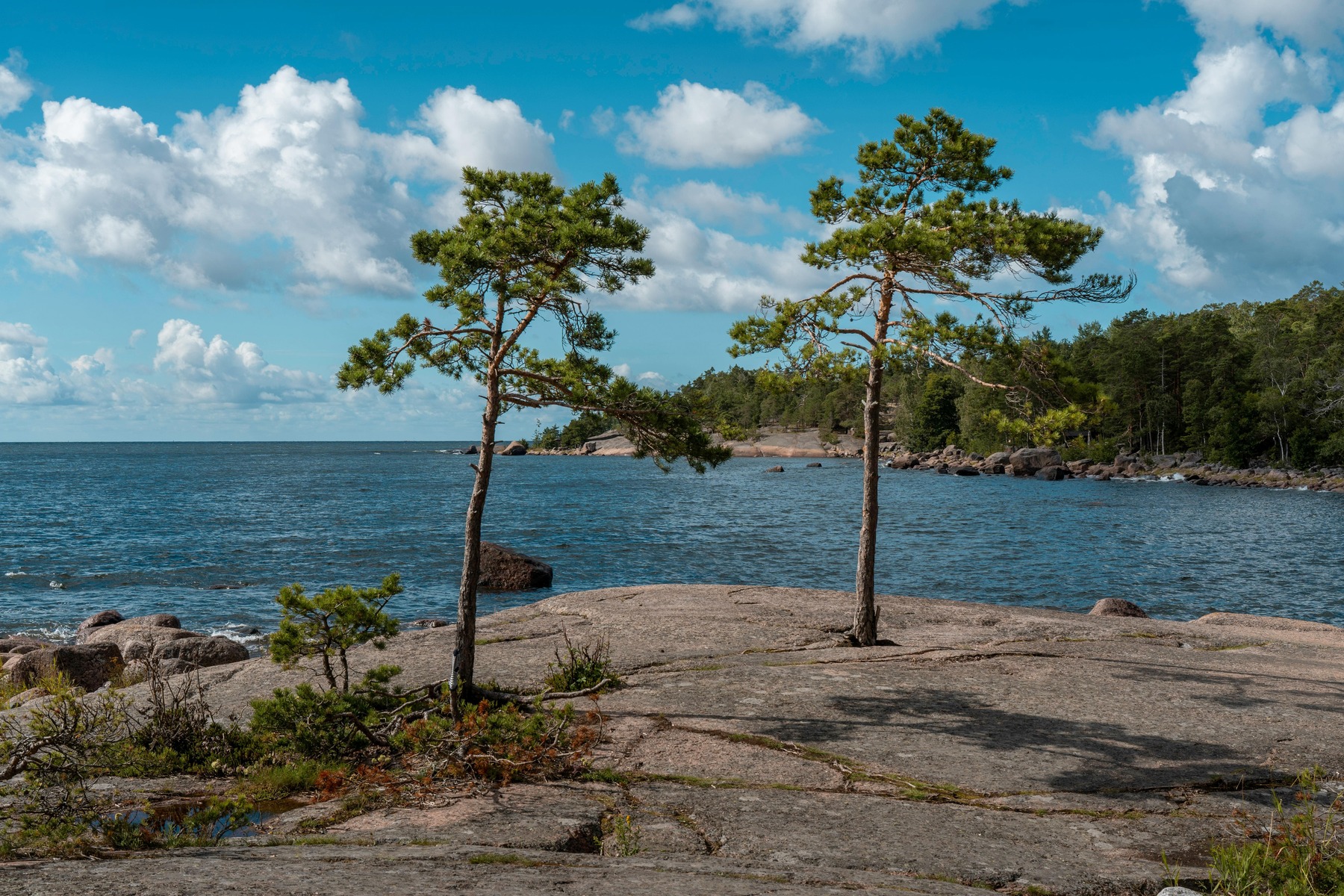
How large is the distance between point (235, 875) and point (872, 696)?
7.59m

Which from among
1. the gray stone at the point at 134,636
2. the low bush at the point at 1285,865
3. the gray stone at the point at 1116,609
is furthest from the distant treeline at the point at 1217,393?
the low bush at the point at 1285,865

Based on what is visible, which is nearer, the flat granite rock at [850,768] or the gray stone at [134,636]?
the flat granite rock at [850,768]

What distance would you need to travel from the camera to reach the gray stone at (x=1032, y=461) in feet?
313

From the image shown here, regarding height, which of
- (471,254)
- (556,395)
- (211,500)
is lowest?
(211,500)

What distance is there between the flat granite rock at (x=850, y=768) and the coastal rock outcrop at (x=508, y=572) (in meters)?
13.9

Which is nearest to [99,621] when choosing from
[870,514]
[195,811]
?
[195,811]

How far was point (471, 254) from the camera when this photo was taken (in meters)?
9.13

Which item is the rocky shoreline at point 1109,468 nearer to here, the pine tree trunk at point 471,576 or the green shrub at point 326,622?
the pine tree trunk at point 471,576

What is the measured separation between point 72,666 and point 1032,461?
309 ft

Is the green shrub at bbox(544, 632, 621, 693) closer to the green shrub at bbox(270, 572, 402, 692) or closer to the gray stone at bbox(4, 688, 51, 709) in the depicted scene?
the green shrub at bbox(270, 572, 402, 692)

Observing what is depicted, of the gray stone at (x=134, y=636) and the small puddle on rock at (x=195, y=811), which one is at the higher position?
the small puddle on rock at (x=195, y=811)

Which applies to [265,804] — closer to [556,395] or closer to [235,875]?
[235,875]

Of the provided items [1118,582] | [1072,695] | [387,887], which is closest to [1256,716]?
[1072,695]

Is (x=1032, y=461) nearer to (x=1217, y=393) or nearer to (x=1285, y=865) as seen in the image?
(x=1217, y=393)
